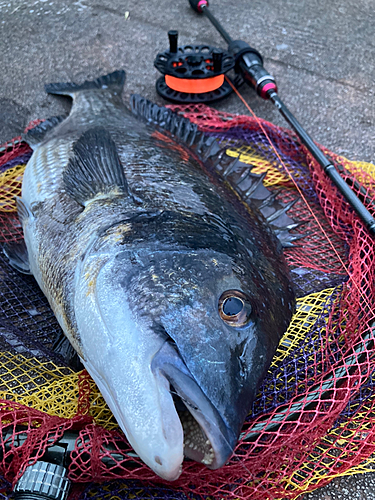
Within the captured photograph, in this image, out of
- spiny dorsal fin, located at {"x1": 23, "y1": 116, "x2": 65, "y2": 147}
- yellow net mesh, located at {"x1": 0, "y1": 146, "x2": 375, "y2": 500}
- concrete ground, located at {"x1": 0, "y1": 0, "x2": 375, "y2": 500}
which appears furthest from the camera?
concrete ground, located at {"x1": 0, "y1": 0, "x2": 375, "y2": 500}

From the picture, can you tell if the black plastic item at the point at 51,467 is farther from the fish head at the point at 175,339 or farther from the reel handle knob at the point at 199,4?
the reel handle knob at the point at 199,4

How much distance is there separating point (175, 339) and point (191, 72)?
2.95 metres

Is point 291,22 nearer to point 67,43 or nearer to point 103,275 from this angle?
point 67,43

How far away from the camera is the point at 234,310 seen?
1431 mm

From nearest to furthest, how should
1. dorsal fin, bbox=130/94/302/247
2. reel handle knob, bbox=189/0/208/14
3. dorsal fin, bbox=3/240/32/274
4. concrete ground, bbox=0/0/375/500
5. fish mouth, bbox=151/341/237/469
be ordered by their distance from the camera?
fish mouth, bbox=151/341/237/469 < dorsal fin, bbox=3/240/32/274 < dorsal fin, bbox=130/94/302/247 < concrete ground, bbox=0/0/375/500 < reel handle knob, bbox=189/0/208/14

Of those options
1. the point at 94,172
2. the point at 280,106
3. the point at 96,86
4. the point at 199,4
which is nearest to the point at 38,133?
the point at 96,86

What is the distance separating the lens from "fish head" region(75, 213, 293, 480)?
126 cm

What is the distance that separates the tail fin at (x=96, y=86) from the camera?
3.36 m

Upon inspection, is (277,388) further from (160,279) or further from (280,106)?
(280,106)

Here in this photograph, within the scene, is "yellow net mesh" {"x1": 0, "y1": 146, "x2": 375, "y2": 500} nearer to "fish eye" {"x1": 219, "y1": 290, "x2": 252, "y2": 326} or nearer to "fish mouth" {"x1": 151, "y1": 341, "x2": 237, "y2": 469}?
"fish mouth" {"x1": 151, "y1": 341, "x2": 237, "y2": 469}

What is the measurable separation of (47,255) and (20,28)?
13.1 feet

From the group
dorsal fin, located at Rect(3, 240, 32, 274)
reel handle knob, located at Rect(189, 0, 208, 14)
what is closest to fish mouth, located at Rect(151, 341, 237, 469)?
dorsal fin, located at Rect(3, 240, 32, 274)

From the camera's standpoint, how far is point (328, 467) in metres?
1.65

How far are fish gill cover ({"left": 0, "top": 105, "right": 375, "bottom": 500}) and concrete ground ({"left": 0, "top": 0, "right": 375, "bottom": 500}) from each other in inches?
39.4
